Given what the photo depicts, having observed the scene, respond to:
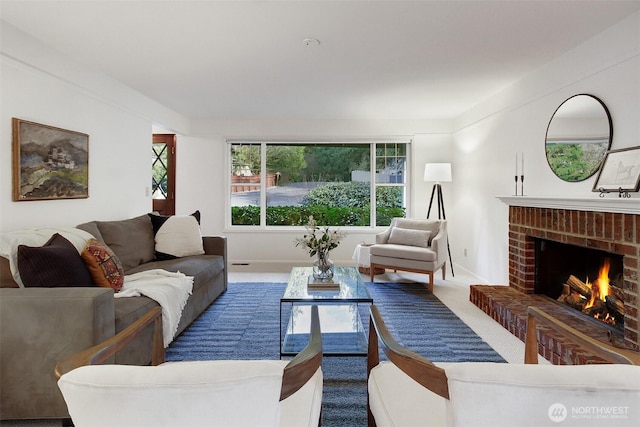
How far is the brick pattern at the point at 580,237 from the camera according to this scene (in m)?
2.24

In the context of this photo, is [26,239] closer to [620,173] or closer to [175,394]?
[175,394]

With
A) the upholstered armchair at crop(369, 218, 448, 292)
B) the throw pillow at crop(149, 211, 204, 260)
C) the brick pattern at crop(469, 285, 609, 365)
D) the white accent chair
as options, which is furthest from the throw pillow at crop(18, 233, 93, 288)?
the upholstered armchair at crop(369, 218, 448, 292)

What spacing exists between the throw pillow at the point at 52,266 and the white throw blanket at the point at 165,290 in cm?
31

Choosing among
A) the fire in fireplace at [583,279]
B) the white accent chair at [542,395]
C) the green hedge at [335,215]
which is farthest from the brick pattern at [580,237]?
the green hedge at [335,215]

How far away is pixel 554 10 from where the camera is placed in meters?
2.43

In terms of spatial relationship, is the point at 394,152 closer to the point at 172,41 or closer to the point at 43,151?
the point at 172,41

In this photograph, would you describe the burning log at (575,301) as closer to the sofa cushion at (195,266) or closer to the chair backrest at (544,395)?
the chair backrest at (544,395)

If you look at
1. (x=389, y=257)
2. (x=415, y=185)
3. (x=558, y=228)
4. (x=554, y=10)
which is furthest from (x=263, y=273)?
(x=554, y=10)

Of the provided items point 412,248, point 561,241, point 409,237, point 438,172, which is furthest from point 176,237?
point 438,172

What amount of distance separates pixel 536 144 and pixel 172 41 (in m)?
3.45

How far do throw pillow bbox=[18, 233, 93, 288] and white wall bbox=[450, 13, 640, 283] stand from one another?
341 centimetres

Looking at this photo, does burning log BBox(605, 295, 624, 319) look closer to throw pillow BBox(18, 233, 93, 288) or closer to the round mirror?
the round mirror

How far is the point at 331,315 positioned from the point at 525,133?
272 cm

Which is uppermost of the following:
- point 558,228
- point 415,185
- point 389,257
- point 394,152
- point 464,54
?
point 464,54
